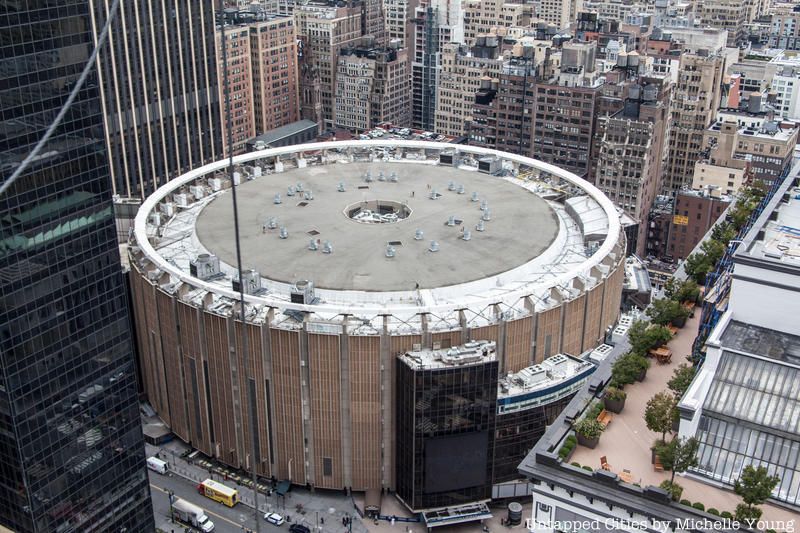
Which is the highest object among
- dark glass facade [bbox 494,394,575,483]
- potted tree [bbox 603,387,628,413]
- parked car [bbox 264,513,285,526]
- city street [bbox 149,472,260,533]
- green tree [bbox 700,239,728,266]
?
green tree [bbox 700,239,728,266]

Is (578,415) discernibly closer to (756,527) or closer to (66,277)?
(756,527)

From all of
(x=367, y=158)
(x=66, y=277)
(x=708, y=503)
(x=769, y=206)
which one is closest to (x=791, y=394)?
(x=708, y=503)

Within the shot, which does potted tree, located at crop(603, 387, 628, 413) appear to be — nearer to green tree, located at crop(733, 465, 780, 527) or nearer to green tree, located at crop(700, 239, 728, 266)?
green tree, located at crop(733, 465, 780, 527)

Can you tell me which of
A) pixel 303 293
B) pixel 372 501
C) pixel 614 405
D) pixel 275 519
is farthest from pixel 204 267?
pixel 614 405

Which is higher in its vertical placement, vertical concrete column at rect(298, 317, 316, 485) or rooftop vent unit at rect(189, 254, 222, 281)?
rooftop vent unit at rect(189, 254, 222, 281)

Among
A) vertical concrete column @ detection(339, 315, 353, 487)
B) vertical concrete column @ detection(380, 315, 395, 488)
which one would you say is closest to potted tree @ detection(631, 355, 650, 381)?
vertical concrete column @ detection(380, 315, 395, 488)

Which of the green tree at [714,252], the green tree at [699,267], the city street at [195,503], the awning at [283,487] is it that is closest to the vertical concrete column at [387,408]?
the awning at [283,487]

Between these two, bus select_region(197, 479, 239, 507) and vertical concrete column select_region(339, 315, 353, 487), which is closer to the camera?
vertical concrete column select_region(339, 315, 353, 487)
